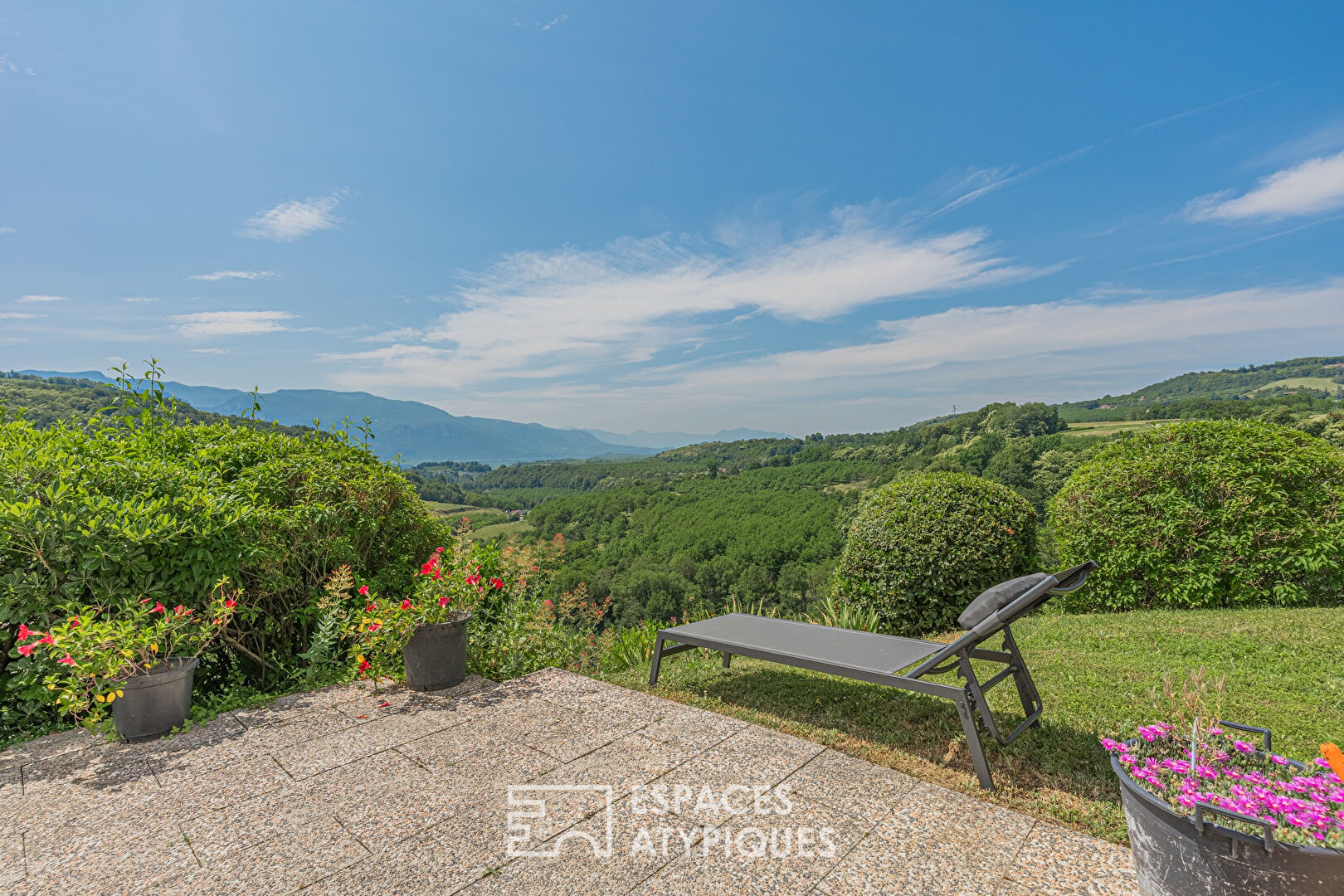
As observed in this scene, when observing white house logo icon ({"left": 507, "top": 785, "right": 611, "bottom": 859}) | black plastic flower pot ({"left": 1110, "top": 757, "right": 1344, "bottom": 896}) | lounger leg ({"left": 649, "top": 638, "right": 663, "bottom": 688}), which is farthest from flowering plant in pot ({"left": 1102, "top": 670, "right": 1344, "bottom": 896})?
lounger leg ({"left": 649, "top": 638, "right": 663, "bottom": 688})

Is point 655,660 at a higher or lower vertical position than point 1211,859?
lower

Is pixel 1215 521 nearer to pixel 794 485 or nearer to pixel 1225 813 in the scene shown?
pixel 1225 813

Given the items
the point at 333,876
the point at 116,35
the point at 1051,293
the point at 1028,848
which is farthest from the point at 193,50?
the point at 1051,293

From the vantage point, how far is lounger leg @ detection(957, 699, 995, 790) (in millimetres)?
2473

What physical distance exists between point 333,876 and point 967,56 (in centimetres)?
1168

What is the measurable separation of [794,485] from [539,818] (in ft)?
145

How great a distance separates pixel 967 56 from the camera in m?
8.88

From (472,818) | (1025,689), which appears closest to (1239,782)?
(1025,689)

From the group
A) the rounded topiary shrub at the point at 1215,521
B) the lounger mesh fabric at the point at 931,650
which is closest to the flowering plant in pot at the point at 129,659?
the lounger mesh fabric at the point at 931,650

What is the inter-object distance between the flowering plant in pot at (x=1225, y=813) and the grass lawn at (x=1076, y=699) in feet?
1.99

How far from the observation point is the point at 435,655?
3.79 meters

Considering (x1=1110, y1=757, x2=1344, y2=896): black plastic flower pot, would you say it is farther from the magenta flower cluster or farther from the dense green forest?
the dense green forest

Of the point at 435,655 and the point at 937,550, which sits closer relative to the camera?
the point at 435,655

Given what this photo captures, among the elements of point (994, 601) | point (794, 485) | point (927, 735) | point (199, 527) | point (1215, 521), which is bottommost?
point (794, 485)
